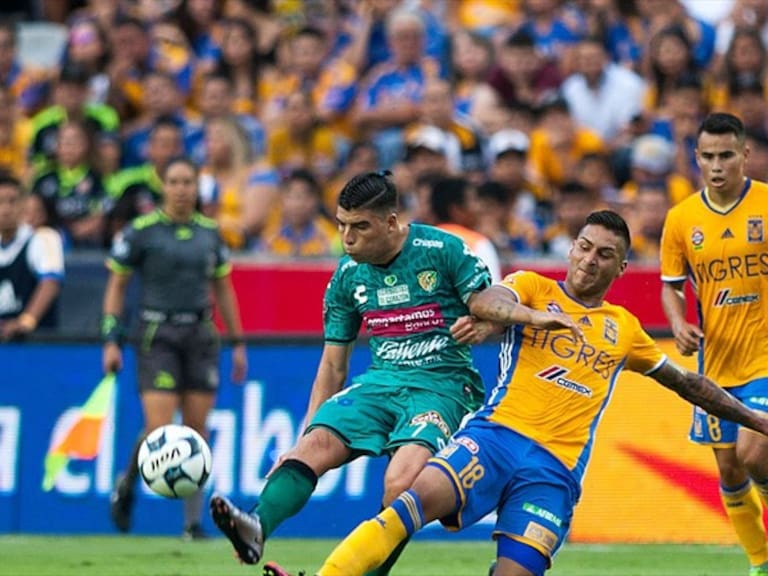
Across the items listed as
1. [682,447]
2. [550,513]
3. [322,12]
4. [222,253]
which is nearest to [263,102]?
[322,12]

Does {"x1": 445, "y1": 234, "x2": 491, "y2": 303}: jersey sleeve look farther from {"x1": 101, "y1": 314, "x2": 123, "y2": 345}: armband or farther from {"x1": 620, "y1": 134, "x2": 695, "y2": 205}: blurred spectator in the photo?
{"x1": 620, "y1": 134, "x2": 695, "y2": 205}: blurred spectator

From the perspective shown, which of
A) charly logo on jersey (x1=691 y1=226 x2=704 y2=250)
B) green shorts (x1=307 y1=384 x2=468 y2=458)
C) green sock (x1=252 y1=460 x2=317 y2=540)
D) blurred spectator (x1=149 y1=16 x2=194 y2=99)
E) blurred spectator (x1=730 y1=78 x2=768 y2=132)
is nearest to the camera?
green sock (x1=252 y1=460 x2=317 y2=540)

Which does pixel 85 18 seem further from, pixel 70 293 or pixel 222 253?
pixel 222 253

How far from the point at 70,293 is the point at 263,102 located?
142 inches

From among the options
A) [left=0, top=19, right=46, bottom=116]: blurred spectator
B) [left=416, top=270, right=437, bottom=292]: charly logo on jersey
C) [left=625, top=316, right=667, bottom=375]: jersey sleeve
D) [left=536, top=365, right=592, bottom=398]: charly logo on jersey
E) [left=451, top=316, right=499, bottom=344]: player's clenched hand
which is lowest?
[left=536, top=365, right=592, bottom=398]: charly logo on jersey

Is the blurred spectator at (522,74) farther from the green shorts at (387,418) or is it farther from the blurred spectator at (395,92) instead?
the green shorts at (387,418)

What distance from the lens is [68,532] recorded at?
13.4 meters

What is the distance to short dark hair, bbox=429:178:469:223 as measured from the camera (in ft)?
41.4

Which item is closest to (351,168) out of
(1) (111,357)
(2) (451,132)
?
(2) (451,132)

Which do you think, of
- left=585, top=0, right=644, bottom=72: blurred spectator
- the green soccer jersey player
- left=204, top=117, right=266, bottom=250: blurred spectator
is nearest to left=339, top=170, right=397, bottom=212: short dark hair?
the green soccer jersey player

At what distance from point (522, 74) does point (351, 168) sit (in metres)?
2.16

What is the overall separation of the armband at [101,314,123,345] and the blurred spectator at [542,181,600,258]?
388 cm

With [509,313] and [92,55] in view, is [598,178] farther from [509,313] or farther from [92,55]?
[509,313]

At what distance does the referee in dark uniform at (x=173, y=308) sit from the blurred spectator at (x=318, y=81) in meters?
4.16
